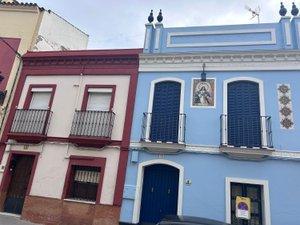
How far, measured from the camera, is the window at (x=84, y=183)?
1183 cm

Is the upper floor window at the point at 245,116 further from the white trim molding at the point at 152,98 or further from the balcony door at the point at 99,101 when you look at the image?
the balcony door at the point at 99,101

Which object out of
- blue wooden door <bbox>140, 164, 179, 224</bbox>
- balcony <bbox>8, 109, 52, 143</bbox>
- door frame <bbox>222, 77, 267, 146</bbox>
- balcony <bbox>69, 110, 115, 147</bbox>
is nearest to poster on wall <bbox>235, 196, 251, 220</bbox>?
door frame <bbox>222, 77, 267, 146</bbox>

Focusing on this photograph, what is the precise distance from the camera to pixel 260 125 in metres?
10.9

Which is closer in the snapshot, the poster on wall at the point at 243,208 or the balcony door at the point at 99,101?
the poster on wall at the point at 243,208

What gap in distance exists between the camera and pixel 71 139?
1205cm

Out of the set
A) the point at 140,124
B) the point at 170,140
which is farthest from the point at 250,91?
the point at 140,124

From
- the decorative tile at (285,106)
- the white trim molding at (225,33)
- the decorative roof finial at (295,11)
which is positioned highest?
the decorative roof finial at (295,11)

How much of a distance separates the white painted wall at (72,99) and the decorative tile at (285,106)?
6115mm

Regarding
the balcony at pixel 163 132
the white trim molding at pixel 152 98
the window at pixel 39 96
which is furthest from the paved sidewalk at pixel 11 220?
the white trim molding at pixel 152 98

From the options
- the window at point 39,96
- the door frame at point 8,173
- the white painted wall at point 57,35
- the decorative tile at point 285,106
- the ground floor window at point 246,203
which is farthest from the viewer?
the white painted wall at point 57,35

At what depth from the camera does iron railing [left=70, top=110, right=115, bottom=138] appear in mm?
11892

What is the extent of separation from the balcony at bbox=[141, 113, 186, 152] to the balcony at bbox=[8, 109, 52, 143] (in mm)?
4340

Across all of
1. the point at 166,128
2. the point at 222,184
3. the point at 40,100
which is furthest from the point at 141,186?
the point at 40,100

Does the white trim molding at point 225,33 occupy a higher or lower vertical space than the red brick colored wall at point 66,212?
higher
